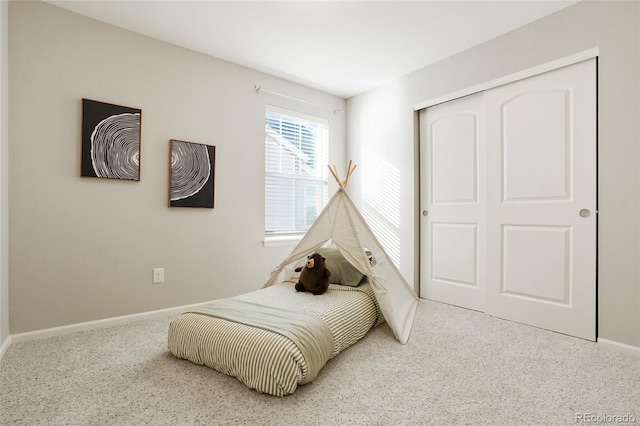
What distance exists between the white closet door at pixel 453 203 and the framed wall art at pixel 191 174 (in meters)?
2.18

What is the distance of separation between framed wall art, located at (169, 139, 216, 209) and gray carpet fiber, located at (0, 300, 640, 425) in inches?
46.5

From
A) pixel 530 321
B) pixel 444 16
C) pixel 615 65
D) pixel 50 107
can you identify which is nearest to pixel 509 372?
pixel 530 321

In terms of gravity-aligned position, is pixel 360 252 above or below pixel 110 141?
below

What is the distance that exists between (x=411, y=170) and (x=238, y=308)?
2305mm

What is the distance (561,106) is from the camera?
7.97ft

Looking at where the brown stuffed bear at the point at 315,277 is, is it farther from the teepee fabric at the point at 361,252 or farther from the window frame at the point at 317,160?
the window frame at the point at 317,160

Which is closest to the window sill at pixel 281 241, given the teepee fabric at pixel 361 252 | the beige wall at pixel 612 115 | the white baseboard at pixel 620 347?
the teepee fabric at pixel 361 252

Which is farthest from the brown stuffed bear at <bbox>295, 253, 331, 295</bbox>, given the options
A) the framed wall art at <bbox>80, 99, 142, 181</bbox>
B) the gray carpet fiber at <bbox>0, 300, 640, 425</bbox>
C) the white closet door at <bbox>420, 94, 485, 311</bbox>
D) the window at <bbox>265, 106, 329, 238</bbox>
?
the framed wall art at <bbox>80, 99, 142, 181</bbox>

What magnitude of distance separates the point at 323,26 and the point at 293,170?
156 cm

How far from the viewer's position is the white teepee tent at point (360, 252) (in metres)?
2.36

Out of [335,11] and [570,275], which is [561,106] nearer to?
[570,275]

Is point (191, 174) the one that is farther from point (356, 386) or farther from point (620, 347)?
point (620, 347)

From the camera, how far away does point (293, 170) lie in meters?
3.74

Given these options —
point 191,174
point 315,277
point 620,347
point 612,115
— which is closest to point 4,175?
point 191,174
